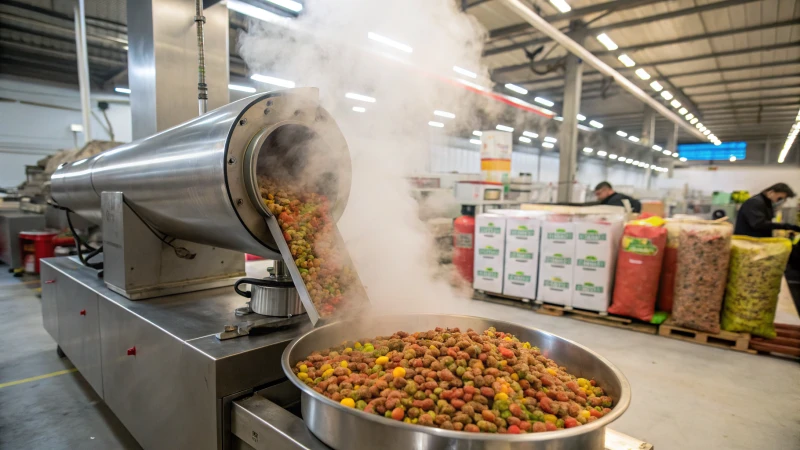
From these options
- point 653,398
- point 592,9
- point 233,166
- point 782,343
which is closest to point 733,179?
Answer: point 592,9

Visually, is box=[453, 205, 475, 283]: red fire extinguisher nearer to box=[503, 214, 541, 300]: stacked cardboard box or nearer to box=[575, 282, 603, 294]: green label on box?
box=[503, 214, 541, 300]: stacked cardboard box

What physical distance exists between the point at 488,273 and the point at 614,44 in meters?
4.48

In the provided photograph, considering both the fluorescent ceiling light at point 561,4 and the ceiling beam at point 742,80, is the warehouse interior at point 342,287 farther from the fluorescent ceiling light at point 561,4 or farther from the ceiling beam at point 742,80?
the ceiling beam at point 742,80

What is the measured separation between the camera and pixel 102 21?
6156 mm

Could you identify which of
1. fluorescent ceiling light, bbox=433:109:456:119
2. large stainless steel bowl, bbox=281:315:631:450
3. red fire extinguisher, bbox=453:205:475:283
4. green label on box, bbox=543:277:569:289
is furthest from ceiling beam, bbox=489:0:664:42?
large stainless steel bowl, bbox=281:315:631:450

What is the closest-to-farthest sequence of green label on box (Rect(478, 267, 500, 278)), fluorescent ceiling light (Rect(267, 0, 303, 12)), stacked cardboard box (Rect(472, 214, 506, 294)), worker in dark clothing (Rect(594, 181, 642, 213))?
1. fluorescent ceiling light (Rect(267, 0, 303, 12))
2. stacked cardboard box (Rect(472, 214, 506, 294))
3. green label on box (Rect(478, 267, 500, 278))
4. worker in dark clothing (Rect(594, 181, 642, 213))

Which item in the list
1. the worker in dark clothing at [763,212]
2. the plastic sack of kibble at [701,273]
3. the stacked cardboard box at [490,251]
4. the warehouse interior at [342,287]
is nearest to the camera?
the warehouse interior at [342,287]

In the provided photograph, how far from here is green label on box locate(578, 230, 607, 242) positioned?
3486 millimetres

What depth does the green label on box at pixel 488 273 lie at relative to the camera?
4250 mm

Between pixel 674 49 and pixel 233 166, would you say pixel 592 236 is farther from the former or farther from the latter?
pixel 674 49

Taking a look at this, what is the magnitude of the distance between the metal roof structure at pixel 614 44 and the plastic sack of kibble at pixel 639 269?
343cm

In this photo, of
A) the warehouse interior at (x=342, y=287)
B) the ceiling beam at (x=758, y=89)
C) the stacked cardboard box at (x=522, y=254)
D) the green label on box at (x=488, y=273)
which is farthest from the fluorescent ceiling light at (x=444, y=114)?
the ceiling beam at (x=758, y=89)

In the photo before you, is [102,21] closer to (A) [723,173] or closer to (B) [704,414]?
(B) [704,414]

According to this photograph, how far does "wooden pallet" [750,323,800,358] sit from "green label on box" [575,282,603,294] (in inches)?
41.5
